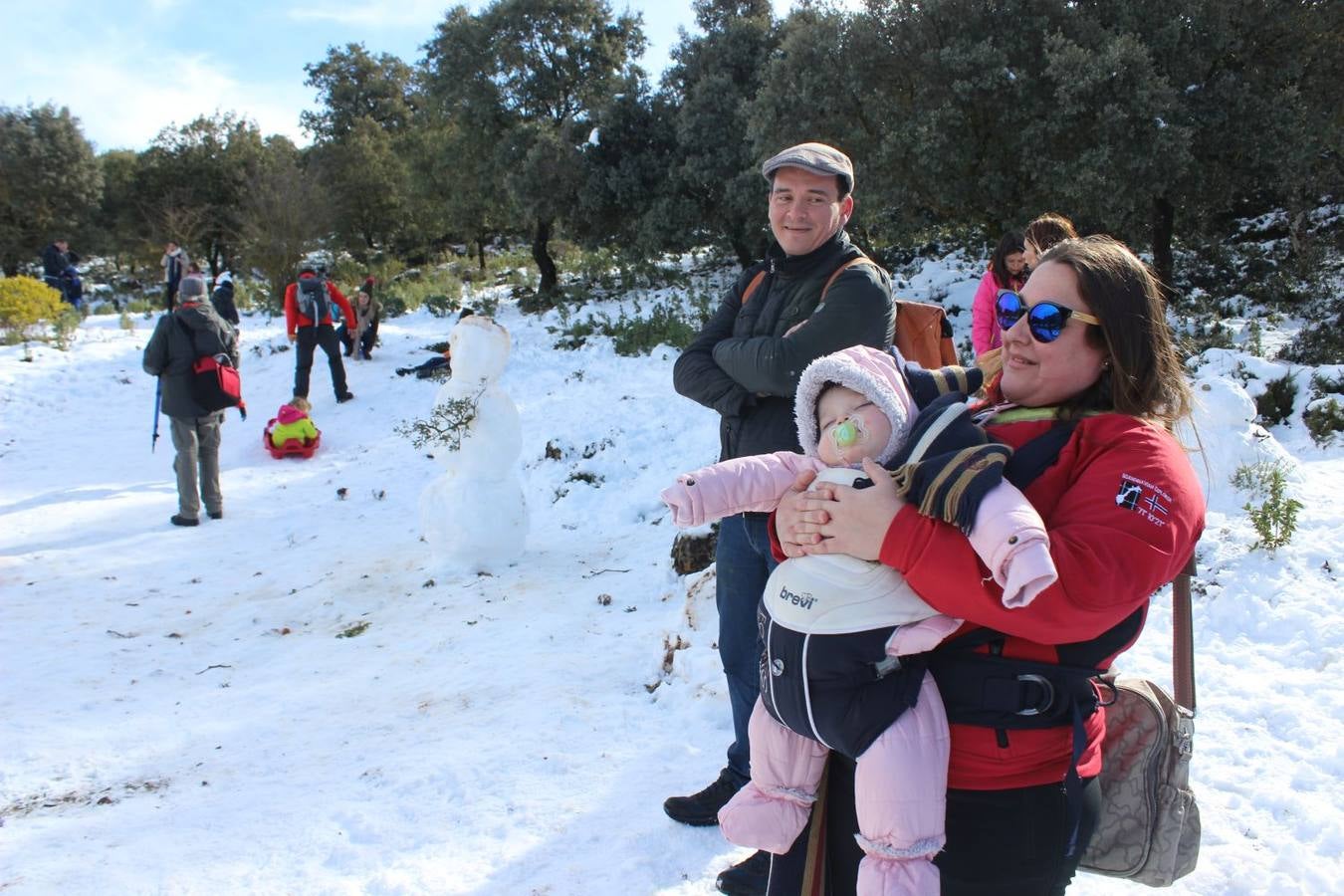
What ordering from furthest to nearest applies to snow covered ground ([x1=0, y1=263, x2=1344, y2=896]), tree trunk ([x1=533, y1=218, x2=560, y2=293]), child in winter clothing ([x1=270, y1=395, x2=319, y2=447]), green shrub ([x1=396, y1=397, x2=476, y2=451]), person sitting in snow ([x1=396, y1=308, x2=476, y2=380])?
tree trunk ([x1=533, y1=218, x2=560, y2=293]) → person sitting in snow ([x1=396, y1=308, x2=476, y2=380]) → child in winter clothing ([x1=270, y1=395, x2=319, y2=447]) → green shrub ([x1=396, y1=397, x2=476, y2=451]) → snow covered ground ([x1=0, y1=263, x2=1344, y2=896])

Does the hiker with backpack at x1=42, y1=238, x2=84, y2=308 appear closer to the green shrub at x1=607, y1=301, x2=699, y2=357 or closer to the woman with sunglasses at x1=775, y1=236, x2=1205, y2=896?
the green shrub at x1=607, y1=301, x2=699, y2=357

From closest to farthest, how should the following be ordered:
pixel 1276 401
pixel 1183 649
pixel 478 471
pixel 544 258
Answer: pixel 1183 649 → pixel 478 471 → pixel 1276 401 → pixel 544 258

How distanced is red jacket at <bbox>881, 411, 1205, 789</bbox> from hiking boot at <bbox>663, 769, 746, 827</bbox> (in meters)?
1.69

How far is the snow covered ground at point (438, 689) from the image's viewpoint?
298 centimetres

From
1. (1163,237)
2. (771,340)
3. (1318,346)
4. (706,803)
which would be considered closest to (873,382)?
(771,340)

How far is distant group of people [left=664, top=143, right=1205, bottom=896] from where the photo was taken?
1371 mm

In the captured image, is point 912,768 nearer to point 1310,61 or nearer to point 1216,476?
point 1216,476

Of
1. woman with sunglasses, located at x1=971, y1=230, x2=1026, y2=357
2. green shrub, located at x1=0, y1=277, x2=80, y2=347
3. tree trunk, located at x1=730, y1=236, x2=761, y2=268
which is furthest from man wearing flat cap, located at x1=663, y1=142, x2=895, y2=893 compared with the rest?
green shrub, located at x1=0, y1=277, x2=80, y2=347

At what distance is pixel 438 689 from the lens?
4.46 meters

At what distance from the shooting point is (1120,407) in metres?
1.52

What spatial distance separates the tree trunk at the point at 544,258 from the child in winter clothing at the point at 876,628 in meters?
14.9

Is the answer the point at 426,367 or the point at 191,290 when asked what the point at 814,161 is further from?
the point at 426,367

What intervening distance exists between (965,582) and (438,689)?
3.65m

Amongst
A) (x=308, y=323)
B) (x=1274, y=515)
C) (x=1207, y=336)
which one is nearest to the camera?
(x=1274, y=515)
